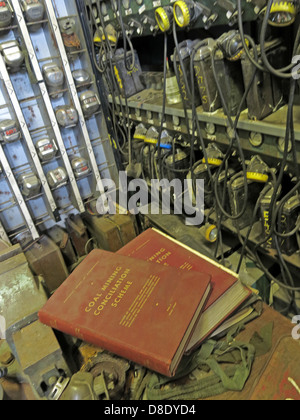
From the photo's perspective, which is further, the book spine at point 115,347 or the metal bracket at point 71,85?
the metal bracket at point 71,85

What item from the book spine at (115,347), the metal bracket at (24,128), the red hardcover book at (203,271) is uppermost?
the metal bracket at (24,128)

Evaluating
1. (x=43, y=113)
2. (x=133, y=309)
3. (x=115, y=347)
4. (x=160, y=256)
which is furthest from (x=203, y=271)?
(x=43, y=113)

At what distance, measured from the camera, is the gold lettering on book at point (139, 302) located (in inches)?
40.4

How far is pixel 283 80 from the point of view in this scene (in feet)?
4.42

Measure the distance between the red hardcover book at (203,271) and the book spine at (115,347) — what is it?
16cm

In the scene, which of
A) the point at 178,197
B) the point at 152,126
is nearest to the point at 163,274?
the point at 178,197

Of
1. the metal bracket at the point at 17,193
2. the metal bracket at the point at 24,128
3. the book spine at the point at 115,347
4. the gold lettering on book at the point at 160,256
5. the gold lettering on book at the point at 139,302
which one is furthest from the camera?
the metal bracket at the point at 17,193

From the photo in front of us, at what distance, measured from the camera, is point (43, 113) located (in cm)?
243

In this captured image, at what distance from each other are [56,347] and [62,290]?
23cm

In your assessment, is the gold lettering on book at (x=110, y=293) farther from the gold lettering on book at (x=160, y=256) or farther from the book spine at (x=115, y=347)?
the gold lettering on book at (x=160, y=256)

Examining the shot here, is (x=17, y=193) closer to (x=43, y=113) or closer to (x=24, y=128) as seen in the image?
(x=24, y=128)

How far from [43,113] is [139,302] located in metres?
1.90

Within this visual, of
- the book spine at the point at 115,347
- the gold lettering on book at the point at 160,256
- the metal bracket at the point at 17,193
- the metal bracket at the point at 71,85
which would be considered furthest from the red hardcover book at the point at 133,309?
the metal bracket at the point at 71,85
